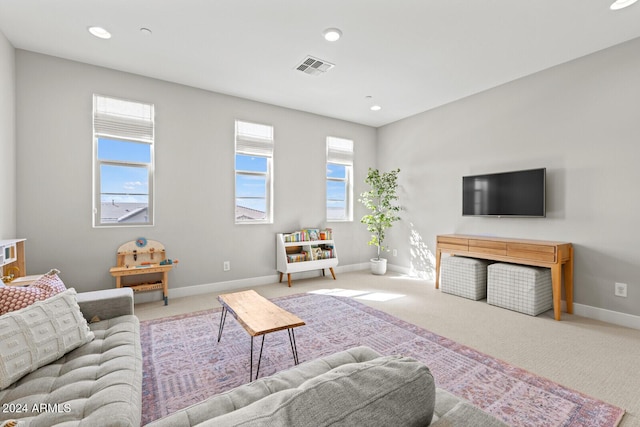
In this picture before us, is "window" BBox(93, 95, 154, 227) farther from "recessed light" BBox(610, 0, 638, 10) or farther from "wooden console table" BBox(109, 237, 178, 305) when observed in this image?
"recessed light" BBox(610, 0, 638, 10)

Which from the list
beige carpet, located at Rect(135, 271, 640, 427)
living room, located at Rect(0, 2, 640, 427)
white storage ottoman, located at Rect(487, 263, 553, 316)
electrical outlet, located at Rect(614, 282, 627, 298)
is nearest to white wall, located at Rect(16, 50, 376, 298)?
living room, located at Rect(0, 2, 640, 427)

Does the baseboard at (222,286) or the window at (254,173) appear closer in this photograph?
the baseboard at (222,286)

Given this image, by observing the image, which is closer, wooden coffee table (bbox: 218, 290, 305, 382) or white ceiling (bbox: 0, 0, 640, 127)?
wooden coffee table (bbox: 218, 290, 305, 382)

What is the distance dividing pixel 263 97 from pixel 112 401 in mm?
4043

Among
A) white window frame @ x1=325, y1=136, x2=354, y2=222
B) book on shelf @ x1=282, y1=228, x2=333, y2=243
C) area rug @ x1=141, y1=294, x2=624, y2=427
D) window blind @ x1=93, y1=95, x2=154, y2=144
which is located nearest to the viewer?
area rug @ x1=141, y1=294, x2=624, y2=427

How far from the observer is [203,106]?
13.4ft

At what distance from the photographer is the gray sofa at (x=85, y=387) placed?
3.52 ft

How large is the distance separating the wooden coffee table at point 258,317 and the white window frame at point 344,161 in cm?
310

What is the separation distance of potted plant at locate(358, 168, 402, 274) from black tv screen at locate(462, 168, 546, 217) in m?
1.34

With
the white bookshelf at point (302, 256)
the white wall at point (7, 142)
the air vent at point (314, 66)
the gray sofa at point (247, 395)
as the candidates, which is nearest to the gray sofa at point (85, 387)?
the gray sofa at point (247, 395)

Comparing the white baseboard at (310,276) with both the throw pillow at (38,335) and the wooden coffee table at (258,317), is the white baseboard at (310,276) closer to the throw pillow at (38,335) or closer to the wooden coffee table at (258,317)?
the wooden coffee table at (258,317)

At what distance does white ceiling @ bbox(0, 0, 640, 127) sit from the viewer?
247 cm

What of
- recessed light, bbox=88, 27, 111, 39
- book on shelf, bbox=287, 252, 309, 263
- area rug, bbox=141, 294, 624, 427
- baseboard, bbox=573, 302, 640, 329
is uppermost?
recessed light, bbox=88, 27, 111, 39

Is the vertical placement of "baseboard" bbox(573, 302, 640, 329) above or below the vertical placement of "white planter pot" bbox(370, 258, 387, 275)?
below
